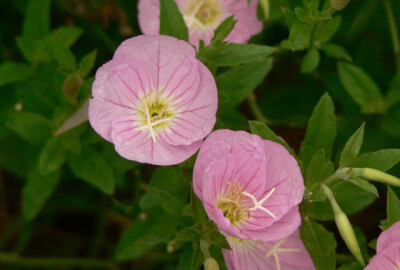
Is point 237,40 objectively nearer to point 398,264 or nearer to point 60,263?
point 398,264

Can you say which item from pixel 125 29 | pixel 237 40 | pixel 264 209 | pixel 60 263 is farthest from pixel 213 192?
pixel 125 29

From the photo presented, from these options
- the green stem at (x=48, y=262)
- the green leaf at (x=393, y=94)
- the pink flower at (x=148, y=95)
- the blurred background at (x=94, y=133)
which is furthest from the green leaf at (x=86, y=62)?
the green leaf at (x=393, y=94)

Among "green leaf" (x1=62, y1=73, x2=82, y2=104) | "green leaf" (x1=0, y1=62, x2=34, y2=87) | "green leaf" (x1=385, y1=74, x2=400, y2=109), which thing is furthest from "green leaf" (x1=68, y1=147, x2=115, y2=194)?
"green leaf" (x1=385, y1=74, x2=400, y2=109)

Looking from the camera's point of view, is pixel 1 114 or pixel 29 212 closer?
pixel 29 212

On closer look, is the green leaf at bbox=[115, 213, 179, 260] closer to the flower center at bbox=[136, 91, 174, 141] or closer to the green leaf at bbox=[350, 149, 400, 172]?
the flower center at bbox=[136, 91, 174, 141]

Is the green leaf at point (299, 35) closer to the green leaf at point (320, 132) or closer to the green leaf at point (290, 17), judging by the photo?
the green leaf at point (290, 17)

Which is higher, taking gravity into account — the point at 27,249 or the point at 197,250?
the point at 197,250

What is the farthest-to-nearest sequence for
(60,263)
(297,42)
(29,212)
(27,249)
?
(27,249), (60,263), (29,212), (297,42)
